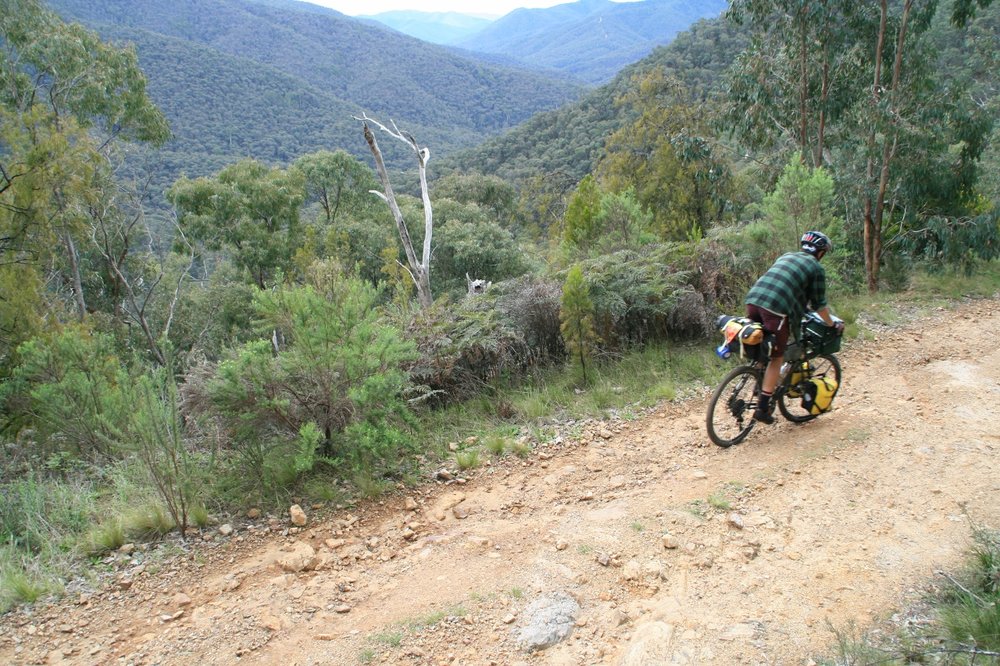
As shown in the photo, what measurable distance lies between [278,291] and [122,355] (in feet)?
40.0

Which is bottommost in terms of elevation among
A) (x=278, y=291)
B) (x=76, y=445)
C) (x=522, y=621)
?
(x=76, y=445)

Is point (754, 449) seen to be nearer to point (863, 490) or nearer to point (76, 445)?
point (863, 490)

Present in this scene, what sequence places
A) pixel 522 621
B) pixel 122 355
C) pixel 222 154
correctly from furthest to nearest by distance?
pixel 222 154
pixel 122 355
pixel 522 621

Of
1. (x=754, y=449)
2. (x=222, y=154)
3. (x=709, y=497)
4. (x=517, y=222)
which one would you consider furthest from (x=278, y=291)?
(x=222, y=154)

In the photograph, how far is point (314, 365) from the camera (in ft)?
16.0

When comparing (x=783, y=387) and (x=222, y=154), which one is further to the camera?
(x=222, y=154)

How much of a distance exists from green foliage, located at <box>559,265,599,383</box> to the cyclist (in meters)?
2.05

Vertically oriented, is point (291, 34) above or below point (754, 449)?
above

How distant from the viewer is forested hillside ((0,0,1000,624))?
15.8 ft

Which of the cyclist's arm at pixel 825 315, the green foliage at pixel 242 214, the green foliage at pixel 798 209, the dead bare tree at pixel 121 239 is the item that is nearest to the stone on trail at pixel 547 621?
the cyclist's arm at pixel 825 315

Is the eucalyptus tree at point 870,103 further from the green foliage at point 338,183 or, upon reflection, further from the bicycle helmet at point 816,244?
the green foliage at point 338,183

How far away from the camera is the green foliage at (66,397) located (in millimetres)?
6164

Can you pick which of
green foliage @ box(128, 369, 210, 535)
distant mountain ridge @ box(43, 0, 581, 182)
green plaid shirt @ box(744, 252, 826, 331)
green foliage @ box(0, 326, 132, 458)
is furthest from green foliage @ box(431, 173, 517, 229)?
green foliage @ box(128, 369, 210, 535)

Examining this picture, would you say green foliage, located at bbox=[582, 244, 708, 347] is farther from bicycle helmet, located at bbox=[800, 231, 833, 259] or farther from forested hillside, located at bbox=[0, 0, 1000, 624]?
bicycle helmet, located at bbox=[800, 231, 833, 259]
